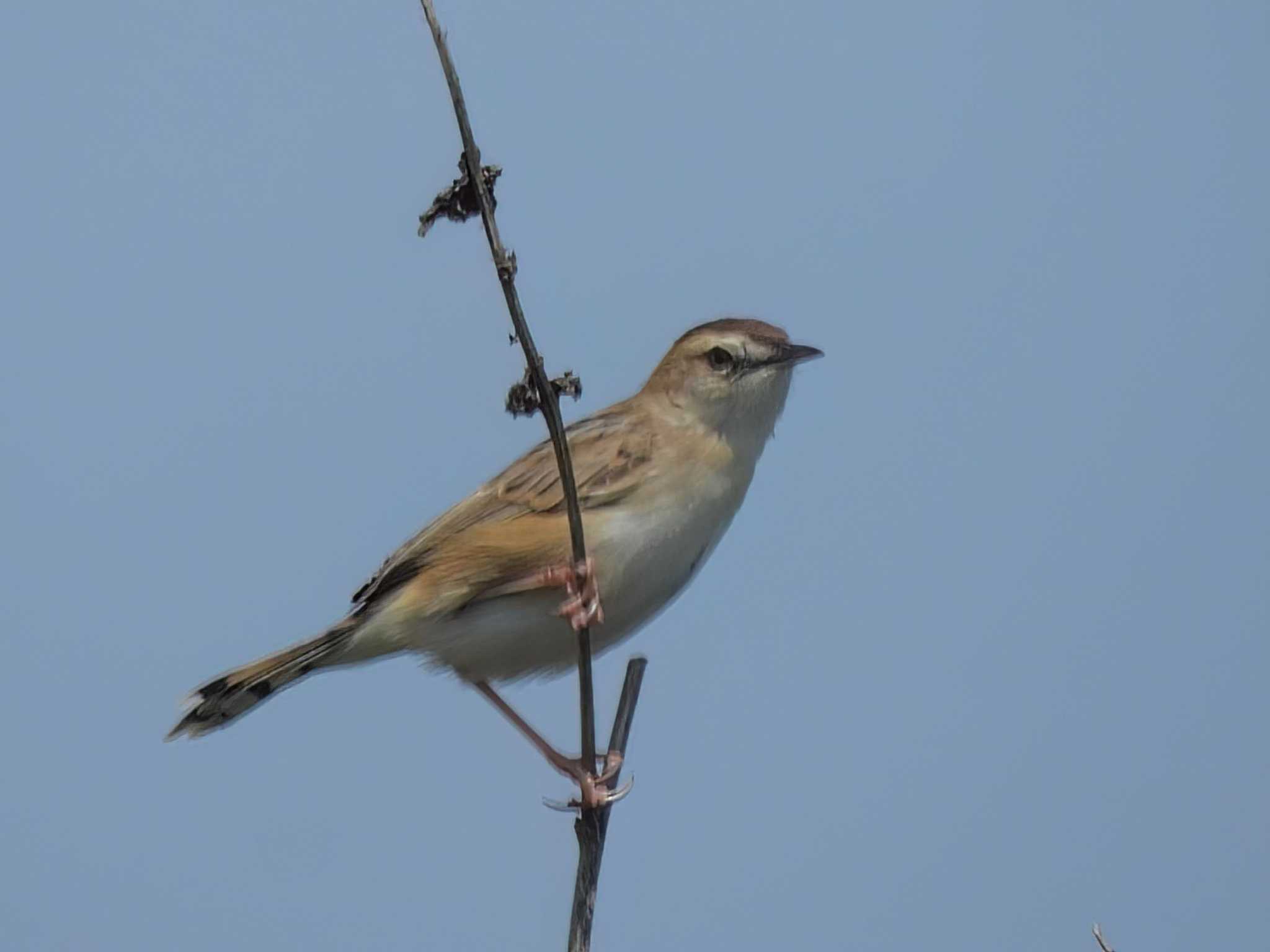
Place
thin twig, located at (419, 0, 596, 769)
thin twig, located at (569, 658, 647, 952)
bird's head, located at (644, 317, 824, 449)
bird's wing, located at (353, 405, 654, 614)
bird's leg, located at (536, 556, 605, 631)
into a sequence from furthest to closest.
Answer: bird's head, located at (644, 317, 824, 449) < bird's wing, located at (353, 405, 654, 614) < bird's leg, located at (536, 556, 605, 631) < thin twig, located at (569, 658, 647, 952) < thin twig, located at (419, 0, 596, 769)

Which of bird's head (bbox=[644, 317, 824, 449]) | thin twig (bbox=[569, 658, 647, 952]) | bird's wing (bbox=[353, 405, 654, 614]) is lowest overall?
thin twig (bbox=[569, 658, 647, 952])

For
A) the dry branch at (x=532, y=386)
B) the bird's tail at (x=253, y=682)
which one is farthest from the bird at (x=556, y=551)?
the dry branch at (x=532, y=386)

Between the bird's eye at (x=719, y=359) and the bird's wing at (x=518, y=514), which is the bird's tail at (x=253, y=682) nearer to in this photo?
the bird's wing at (x=518, y=514)

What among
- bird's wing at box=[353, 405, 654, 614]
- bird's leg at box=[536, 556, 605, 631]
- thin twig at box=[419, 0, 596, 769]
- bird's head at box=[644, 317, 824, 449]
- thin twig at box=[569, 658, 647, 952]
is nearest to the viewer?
thin twig at box=[419, 0, 596, 769]

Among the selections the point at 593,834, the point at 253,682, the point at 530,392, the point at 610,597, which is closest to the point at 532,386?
the point at 530,392

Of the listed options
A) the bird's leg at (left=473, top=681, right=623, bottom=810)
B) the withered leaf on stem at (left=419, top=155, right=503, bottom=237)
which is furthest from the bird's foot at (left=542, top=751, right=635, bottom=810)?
the withered leaf on stem at (left=419, top=155, right=503, bottom=237)

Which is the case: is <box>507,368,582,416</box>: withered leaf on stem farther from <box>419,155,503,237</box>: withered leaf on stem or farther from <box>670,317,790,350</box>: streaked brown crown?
<box>670,317,790,350</box>: streaked brown crown

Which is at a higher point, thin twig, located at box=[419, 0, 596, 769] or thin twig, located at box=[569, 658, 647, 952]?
thin twig, located at box=[419, 0, 596, 769]
